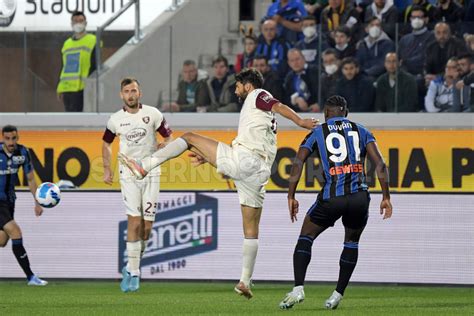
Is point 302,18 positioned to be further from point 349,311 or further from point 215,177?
point 349,311

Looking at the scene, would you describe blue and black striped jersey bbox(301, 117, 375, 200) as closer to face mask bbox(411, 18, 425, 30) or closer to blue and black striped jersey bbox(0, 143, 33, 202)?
blue and black striped jersey bbox(0, 143, 33, 202)

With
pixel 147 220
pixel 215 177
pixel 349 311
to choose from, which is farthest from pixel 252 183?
pixel 215 177

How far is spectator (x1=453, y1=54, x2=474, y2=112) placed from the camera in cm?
1712

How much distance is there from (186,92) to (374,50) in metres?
2.97

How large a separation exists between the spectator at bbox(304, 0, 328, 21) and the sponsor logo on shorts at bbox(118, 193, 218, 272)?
171 inches

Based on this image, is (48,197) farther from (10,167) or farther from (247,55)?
(247,55)

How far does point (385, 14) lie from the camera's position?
59.1 ft

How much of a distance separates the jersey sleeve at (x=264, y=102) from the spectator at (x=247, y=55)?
6.89 meters

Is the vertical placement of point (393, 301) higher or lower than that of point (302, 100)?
lower

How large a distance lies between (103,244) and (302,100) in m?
4.05

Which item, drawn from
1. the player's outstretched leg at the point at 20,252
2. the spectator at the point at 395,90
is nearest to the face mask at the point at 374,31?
the spectator at the point at 395,90

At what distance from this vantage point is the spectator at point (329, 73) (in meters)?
17.7

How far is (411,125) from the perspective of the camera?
1736 centimetres

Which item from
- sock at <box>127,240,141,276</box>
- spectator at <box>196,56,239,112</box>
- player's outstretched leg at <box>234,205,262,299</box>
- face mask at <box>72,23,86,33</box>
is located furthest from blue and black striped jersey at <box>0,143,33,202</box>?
player's outstretched leg at <box>234,205,262,299</box>
